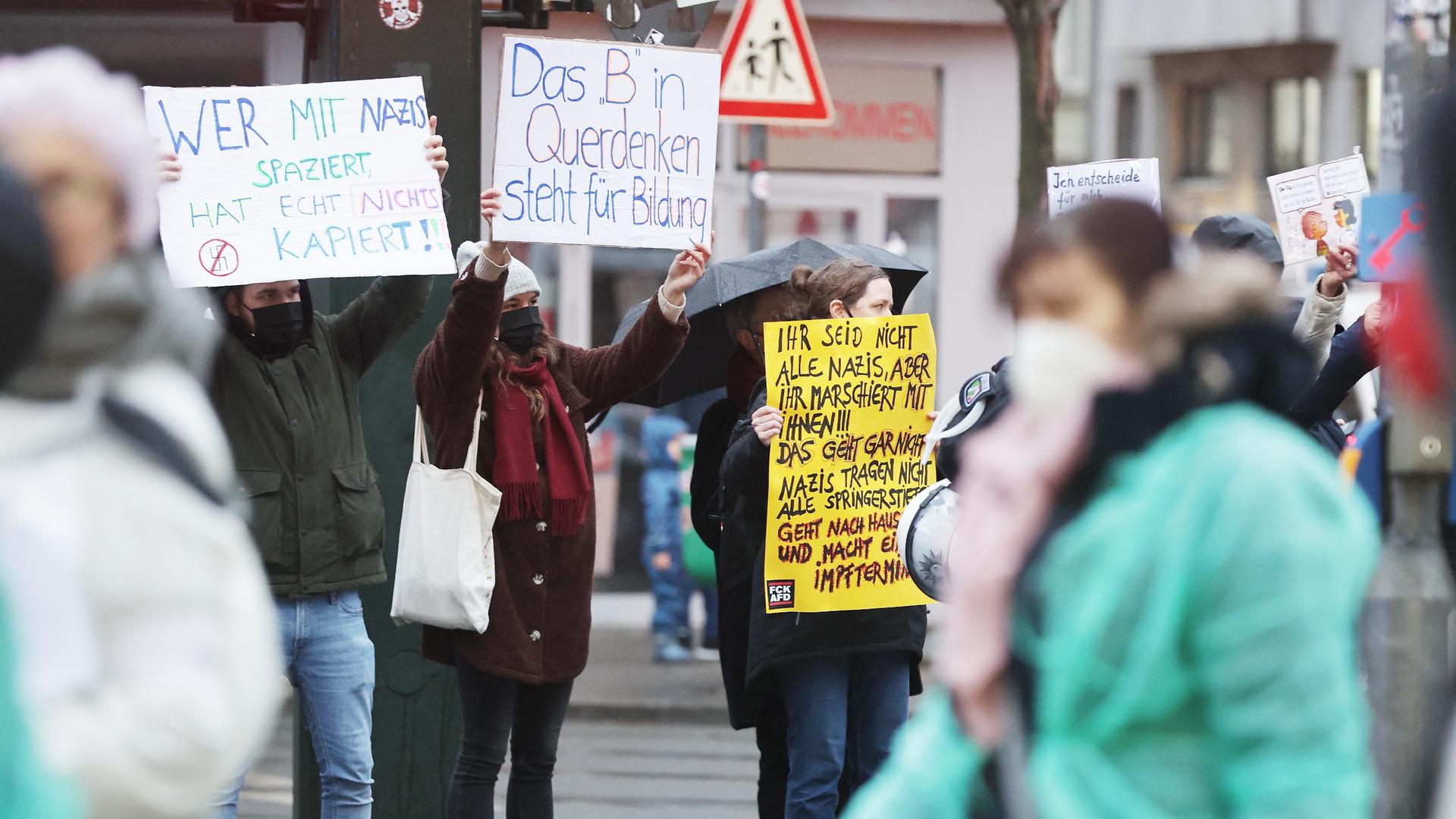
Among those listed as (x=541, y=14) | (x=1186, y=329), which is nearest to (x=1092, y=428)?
(x=1186, y=329)

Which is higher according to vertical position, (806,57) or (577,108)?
(806,57)

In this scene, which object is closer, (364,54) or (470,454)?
(470,454)

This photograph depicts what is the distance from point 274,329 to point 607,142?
1.34 metres

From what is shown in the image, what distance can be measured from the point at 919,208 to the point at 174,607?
39.8 ft

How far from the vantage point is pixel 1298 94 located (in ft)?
71.2

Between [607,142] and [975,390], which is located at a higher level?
[607,142]

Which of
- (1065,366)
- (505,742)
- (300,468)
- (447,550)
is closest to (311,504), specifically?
(300,468)

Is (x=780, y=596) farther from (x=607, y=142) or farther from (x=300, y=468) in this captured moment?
(x=607, y=142)

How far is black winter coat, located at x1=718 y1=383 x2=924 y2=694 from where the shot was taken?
18.2ft

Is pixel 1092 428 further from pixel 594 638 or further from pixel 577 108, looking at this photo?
pixel 594 638

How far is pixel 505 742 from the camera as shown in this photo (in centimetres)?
552

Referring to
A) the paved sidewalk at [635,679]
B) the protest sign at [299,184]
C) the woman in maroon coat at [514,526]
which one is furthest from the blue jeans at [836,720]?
the paved sidewalk at [635,679]

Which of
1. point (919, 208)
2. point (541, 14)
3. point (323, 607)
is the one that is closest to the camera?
point (323, 607)

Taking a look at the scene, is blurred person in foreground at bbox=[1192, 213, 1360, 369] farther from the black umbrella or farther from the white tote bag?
the white tote bag
